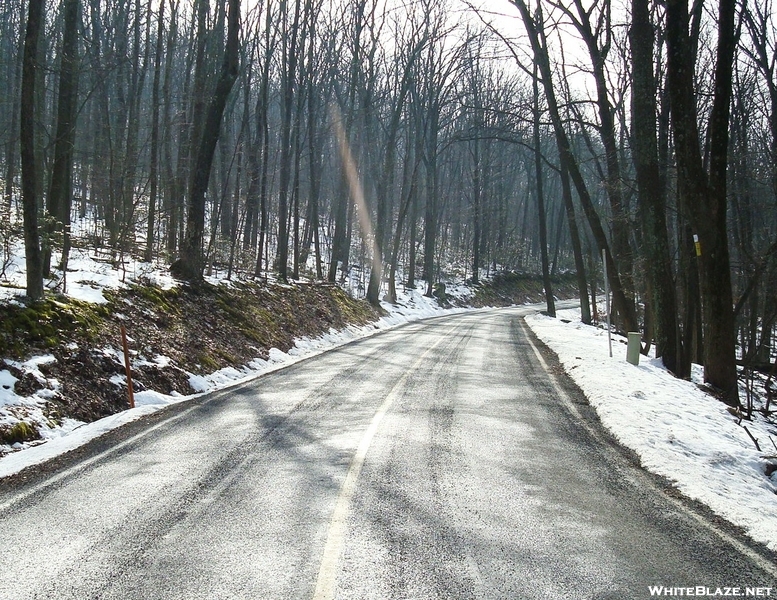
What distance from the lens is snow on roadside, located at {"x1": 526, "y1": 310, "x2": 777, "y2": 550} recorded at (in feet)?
16.8

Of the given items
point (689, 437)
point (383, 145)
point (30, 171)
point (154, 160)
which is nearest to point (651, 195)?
point (689, 437)

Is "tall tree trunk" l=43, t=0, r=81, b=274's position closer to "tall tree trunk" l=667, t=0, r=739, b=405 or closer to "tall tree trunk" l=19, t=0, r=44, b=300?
"tall tree trunk" l=19, t=0, r=44, b=300

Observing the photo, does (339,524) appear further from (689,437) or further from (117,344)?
(117,344)

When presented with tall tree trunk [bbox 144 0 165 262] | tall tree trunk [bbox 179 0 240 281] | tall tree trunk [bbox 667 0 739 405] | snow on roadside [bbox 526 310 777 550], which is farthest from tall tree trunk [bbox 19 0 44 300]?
tall tree trunk [bbox 667 0 739 405]

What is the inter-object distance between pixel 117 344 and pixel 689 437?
8.69 m

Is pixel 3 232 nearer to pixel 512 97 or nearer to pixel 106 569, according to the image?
pixel 106 569

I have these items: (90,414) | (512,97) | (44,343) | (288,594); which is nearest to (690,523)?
(288,594)

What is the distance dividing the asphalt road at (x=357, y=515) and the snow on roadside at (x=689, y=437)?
0.30 meters

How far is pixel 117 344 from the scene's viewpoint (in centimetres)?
954

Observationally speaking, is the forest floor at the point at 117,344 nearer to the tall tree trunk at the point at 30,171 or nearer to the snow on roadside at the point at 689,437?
the tall tree trunk at the point at 30,171

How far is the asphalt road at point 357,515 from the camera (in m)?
3.59

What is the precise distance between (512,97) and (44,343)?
35.9 metres

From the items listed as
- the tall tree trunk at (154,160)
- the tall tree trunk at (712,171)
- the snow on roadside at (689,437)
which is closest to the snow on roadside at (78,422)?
the tall tree trunk at (154,160)

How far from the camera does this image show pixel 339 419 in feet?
25.0
